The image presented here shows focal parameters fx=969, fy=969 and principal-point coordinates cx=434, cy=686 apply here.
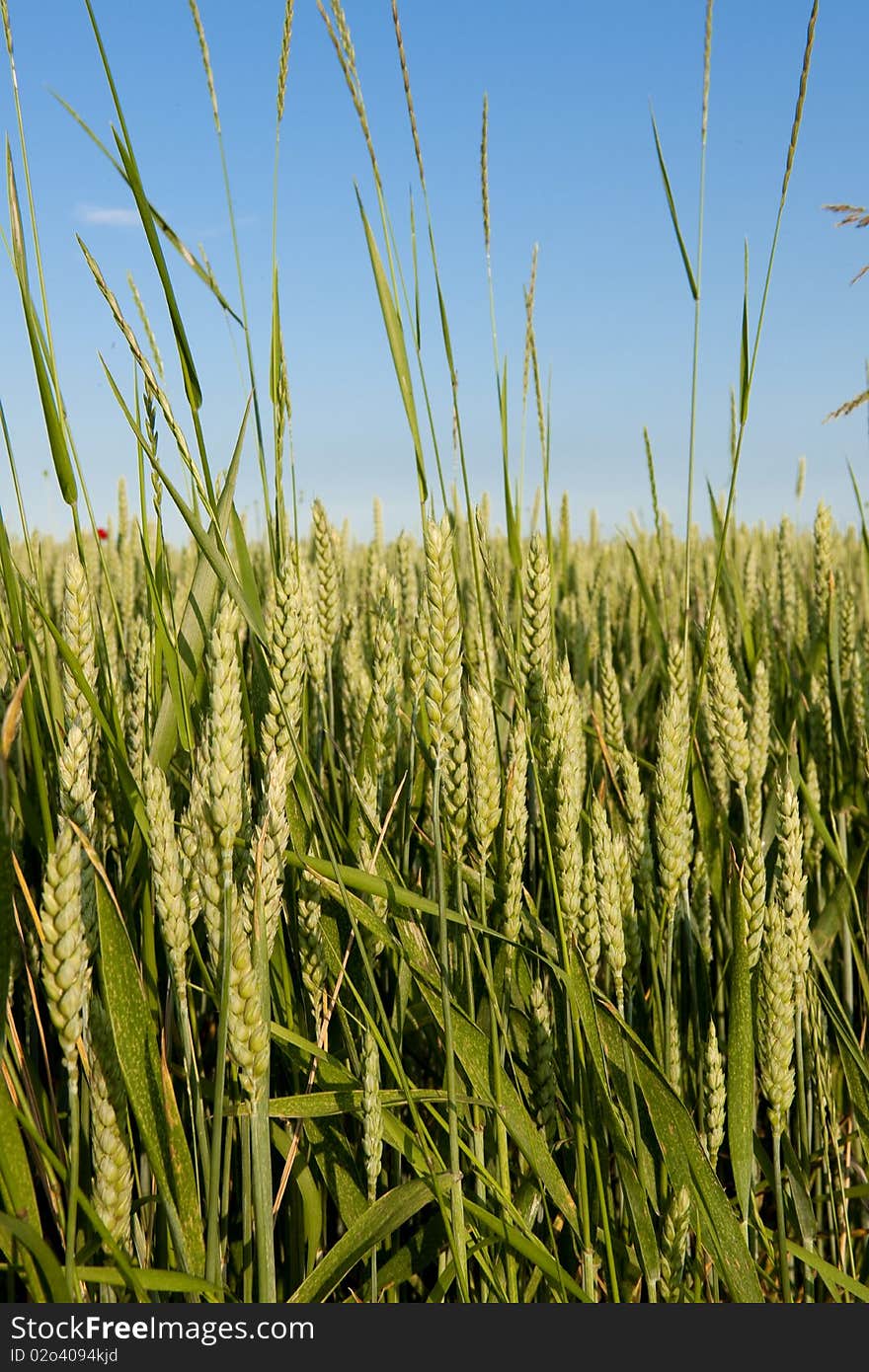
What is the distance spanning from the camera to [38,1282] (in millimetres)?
626

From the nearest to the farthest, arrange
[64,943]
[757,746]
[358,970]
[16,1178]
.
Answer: [64,943]
[16,1178]
[358,970]
[757,746]

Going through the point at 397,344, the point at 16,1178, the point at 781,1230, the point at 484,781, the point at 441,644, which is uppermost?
the point at 397,344

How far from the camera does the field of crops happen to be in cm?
62

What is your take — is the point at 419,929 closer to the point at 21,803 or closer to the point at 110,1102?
the point at 110,1102

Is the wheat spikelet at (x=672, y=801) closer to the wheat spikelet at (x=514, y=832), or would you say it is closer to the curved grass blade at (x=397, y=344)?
the wheat spikelet at (x=514, y=832)

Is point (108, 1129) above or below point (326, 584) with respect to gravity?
below

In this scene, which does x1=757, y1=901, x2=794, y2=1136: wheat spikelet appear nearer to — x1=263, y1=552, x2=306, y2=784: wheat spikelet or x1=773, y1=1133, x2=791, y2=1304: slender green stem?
x1=773, y1=1133, x2=791, y2=1304: slender green stem

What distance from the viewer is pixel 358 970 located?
2.93 ft

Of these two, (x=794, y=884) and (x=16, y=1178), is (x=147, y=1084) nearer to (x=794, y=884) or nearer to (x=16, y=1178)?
(x=16, y=1178)

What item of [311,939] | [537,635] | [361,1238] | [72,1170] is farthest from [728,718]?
[72,1170]

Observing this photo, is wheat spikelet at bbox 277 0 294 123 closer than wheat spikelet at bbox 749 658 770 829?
Yes

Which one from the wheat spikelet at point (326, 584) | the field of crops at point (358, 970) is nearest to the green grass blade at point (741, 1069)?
the field of crops at point (358, 970)

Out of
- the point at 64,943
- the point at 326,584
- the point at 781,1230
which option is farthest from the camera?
the point at 326,584

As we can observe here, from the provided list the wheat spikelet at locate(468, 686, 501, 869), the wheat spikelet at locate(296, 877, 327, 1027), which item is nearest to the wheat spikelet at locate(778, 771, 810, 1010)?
the wheat spikelet at locate(468, 686, 501, 869)
